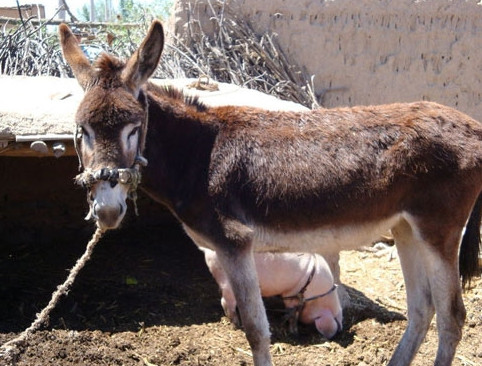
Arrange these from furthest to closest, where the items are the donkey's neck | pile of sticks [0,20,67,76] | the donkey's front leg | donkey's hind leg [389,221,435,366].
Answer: pile of sticks [0,20,67,76], donkey's hind leg [389,221,435,366], the donkey's neck, the donkey's front leg

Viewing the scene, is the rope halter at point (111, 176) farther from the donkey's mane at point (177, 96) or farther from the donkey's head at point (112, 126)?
the donkey's mane at point (177, 96)

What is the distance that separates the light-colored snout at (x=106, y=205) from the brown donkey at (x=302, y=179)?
1.17 feet

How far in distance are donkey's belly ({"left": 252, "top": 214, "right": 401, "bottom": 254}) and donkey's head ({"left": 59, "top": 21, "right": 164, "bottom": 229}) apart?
0.84 metres

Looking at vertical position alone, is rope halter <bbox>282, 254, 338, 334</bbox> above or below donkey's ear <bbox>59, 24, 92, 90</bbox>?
below

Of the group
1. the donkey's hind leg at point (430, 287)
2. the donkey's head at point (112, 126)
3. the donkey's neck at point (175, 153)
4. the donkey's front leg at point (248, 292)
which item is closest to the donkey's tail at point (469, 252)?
the donkey's hind leg at point (430, 287)

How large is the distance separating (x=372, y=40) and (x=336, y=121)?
12.2 ft

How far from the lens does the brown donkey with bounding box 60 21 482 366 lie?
12.1 ft

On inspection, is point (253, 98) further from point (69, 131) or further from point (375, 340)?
point (375, 340)

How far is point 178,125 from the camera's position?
12.6ft

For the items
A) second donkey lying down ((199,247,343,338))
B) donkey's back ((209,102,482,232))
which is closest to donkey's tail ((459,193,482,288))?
donkey's back ((209,102,482,232))

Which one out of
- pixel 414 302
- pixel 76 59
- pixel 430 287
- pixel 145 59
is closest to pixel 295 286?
pixel 414 302

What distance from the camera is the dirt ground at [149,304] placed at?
4.66 m

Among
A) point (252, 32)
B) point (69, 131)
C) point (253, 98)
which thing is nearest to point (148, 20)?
point (252, 32)

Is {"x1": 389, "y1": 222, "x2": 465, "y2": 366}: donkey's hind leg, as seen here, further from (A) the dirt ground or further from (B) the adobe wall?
(B) the adobe wall
